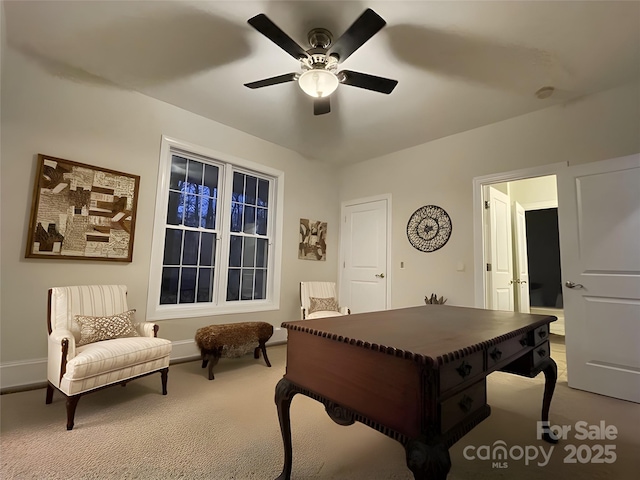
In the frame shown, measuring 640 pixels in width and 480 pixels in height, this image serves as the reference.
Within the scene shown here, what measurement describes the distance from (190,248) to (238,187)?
3.45 feet

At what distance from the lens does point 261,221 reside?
439cm

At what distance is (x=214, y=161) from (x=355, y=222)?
2362mm

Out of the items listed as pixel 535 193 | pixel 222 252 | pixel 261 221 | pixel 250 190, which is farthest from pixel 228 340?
pixel 535 193

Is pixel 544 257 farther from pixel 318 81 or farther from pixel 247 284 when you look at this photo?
pixel 318 81

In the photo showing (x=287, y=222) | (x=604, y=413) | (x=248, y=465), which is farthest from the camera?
(x=287, y=222)

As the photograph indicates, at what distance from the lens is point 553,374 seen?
1876mm

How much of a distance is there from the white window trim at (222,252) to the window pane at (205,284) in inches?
2.9

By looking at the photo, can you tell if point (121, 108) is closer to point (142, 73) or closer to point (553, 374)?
point (142, 73)

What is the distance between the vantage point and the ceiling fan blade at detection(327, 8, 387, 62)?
1763 millimetres

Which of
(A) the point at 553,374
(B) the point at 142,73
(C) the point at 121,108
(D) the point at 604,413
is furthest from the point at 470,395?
(C) the point at 121,108

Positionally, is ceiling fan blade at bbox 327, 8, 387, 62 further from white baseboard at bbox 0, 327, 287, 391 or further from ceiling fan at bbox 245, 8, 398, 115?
white baseboard at bbox 0, 327, 287, 391

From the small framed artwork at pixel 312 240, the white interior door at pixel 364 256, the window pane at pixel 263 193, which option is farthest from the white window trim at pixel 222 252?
the white interior door at pixel 364 256

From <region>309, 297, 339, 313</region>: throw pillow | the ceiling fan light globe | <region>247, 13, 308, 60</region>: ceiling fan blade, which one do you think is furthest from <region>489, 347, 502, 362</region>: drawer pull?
<region>309, 297, 339, 313</region>: throw pillow

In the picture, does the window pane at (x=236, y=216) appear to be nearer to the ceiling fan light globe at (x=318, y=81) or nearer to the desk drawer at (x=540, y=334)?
the ceiling fan light globe at (x=318, y=81)
